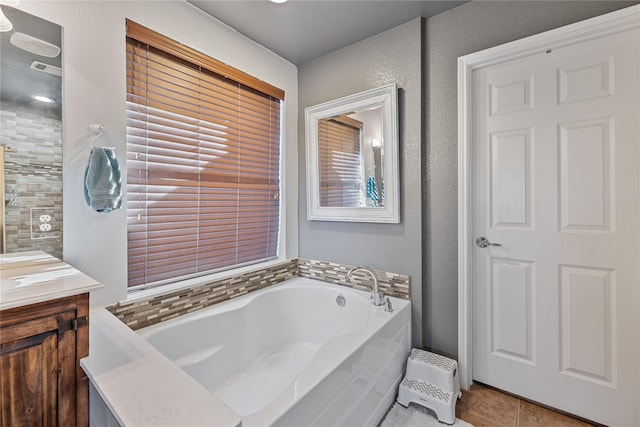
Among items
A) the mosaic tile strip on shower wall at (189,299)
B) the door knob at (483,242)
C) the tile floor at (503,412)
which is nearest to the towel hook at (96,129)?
the mosaic tile strip on shower wall at (189,299)

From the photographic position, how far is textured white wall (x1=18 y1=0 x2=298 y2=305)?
1.30m

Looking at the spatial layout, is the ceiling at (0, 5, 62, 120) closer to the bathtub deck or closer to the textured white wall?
the textured white wall

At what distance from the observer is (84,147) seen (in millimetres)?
1354

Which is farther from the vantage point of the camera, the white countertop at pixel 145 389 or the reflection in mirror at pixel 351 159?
the reflection in mirror at pixel 351 159

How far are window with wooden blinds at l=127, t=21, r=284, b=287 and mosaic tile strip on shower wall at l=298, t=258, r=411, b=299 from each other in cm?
39

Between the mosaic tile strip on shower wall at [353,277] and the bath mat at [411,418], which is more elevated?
the mosaic tile strip on shower wall at [353,277]

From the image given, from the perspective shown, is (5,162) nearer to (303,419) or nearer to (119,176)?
(119,176)

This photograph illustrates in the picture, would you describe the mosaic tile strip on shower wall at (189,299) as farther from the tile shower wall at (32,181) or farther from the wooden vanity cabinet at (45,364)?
the wooden vanity cabinet at (45,364)

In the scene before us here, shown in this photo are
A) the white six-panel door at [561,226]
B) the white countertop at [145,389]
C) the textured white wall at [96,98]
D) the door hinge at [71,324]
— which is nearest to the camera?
the white countertop at [145,389]

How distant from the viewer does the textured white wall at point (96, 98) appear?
130 centimetres

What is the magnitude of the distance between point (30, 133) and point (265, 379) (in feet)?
5.65

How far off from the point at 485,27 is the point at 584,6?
1.48 feet

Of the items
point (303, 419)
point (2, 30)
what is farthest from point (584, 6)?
point (2, 30)

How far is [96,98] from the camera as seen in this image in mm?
1392
